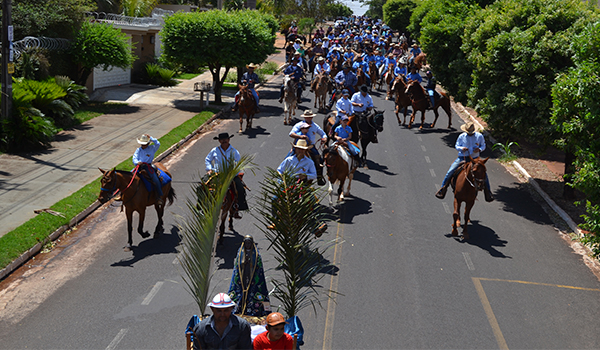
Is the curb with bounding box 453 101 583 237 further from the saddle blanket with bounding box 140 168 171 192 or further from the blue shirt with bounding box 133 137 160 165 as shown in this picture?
the blue shirt with bounding box 133 137 160 165

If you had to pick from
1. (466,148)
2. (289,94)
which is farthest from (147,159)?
(289,94)

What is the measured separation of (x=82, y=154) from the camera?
772 inches

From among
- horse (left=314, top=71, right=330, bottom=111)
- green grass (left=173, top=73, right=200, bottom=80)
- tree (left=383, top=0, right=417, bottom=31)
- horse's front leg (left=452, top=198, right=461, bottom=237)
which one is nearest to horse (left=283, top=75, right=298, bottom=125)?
horse (left=314, top=71, right=330, bottom=111)

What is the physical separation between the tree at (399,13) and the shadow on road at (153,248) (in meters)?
63.3

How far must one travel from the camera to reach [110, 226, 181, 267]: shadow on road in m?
12.1

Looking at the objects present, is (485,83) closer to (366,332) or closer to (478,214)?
(478,214)

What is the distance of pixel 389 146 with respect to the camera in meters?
23.2

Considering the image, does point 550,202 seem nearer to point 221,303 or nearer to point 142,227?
point 142,227

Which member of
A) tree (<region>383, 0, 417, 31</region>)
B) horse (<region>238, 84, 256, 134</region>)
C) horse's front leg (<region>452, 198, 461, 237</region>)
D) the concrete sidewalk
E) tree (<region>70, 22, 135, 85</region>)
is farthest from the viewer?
tree (<region>383, 0, 417, 31</region>)

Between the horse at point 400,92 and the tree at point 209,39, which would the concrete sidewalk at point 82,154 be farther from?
the horse at point 400,92

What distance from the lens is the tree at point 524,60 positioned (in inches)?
648

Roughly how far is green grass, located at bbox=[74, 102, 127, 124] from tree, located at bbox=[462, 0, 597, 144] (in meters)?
17.2

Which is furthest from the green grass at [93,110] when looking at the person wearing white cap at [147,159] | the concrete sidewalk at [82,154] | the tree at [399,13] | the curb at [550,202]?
the tree at [399,13]

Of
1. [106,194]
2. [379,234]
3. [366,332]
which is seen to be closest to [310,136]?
[379,234]
